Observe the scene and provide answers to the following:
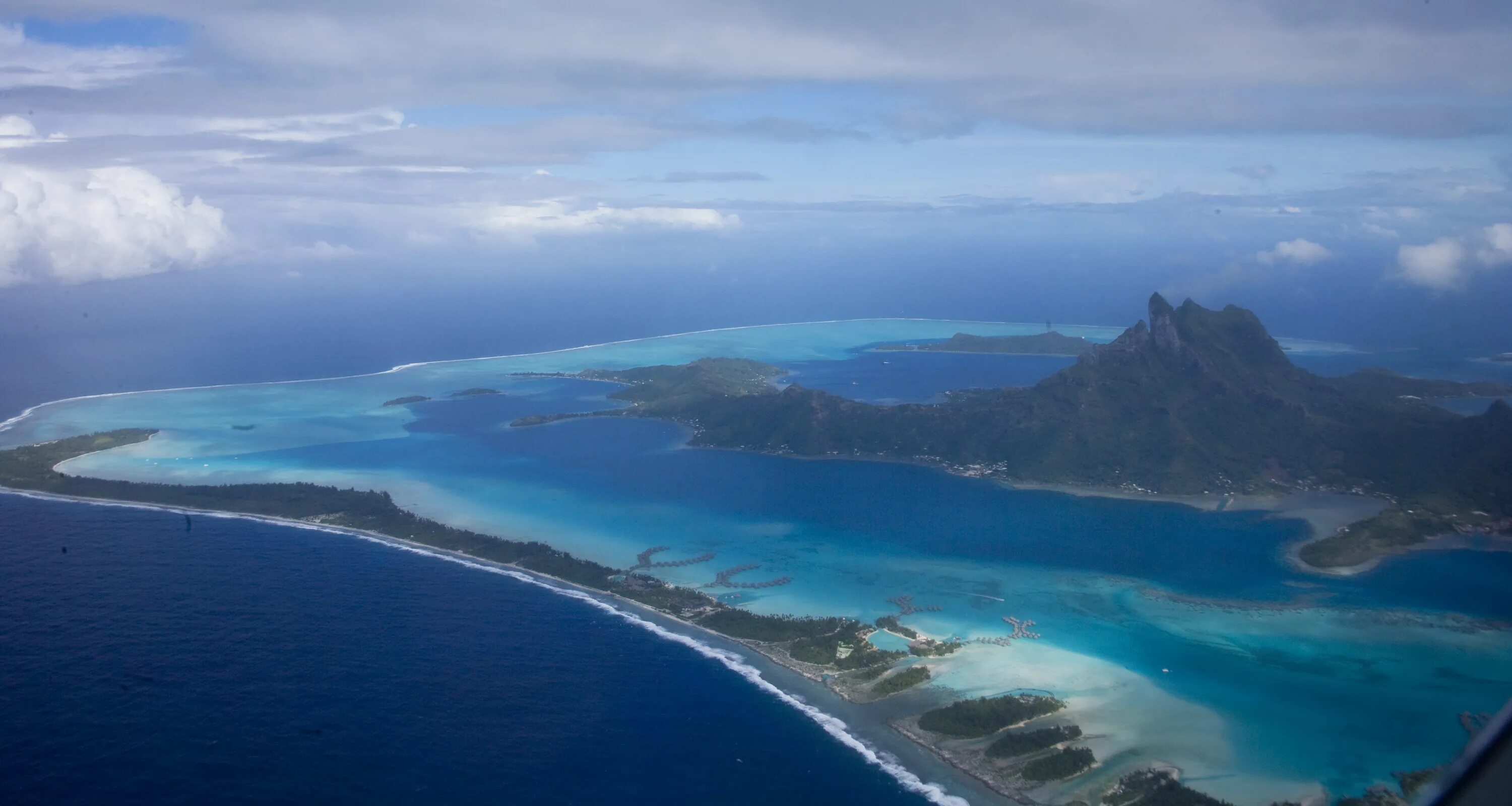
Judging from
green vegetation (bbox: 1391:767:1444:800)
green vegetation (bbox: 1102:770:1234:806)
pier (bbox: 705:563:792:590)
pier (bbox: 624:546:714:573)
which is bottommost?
green vegetation (bbox: 1102:770:1234:806)

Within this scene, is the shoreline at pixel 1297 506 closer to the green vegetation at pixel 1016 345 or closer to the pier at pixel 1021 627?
the pier at pixel 1021 627

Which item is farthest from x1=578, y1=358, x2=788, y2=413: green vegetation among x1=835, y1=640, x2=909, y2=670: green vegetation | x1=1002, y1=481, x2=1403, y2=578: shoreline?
x1=835, y1=640, x2=909, y2=670: green vegetation

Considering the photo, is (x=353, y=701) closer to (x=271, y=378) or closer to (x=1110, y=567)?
(x=1110, y=567)

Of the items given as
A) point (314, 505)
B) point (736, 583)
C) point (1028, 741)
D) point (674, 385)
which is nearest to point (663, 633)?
point (736, 583)

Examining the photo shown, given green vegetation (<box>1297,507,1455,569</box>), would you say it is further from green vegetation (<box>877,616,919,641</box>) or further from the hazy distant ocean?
the hazy distant ocean

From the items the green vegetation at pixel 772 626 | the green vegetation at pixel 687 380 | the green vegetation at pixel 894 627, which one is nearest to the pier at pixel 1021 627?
the green vegetation at pixel 894 627

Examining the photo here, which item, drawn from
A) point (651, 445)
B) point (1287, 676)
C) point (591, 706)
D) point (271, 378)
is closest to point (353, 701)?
point (591, 706)
